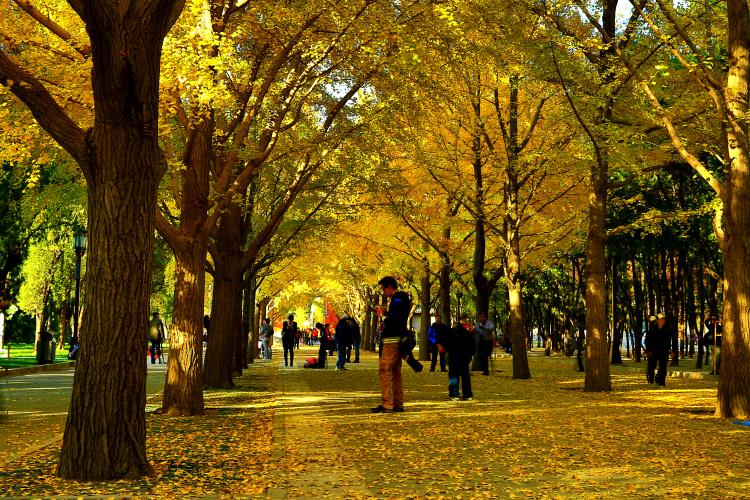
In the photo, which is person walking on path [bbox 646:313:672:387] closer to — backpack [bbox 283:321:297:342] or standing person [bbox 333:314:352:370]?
standing person [bbox 333:314:352:370]

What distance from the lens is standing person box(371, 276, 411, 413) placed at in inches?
519

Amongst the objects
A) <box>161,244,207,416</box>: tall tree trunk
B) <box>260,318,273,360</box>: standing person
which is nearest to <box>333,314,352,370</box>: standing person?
<box>260,318,273,360</box>: standing person

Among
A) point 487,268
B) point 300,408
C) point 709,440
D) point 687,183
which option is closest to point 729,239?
point 709,440

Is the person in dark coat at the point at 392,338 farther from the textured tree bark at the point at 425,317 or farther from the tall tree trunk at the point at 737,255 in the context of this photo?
the textured tree bark at the point at 425,317

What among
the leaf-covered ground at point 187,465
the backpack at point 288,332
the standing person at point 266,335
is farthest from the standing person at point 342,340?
the leaf-covered ground at point 187,465

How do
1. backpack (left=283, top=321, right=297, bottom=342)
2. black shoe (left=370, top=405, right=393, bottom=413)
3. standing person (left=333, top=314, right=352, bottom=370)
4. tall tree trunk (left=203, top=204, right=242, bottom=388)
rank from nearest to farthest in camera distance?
black shoe (left=370, top=405, right=393, bottom=413)
tall tree trunk (left=203, top=204, right=242, bottom=388)
standing person (left=333, top=314, right=352, bottom=370)
backpack (left=283, top=321, right=297, bottom=342)

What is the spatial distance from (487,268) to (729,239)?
25727mm

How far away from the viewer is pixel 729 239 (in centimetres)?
1305

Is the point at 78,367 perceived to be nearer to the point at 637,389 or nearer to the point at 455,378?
the point at 455,378

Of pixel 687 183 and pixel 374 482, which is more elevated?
pixel 687 183

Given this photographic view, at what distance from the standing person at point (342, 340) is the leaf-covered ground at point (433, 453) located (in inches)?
512

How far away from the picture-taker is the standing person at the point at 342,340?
28.9 m

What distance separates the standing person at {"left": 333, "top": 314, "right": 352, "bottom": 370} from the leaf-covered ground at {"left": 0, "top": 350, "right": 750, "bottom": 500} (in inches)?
512

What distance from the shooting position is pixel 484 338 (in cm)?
2733
